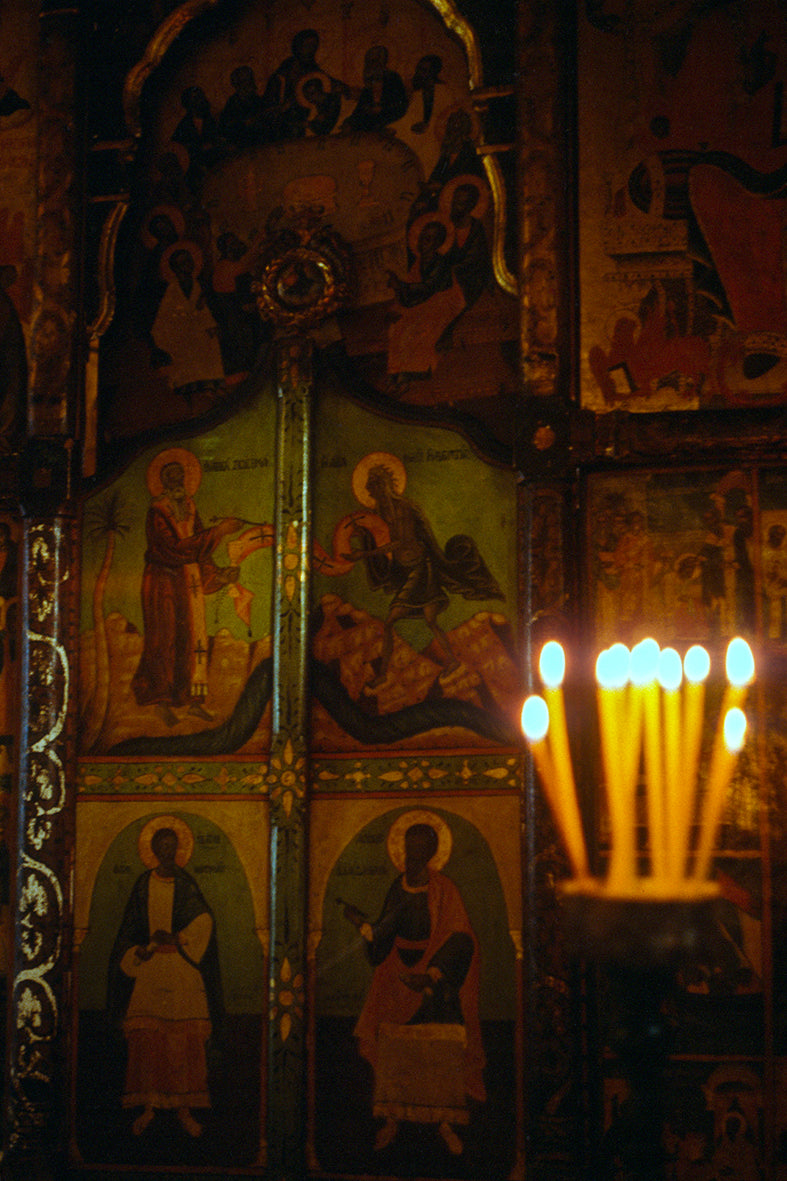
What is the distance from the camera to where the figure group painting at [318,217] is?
21.5 feet

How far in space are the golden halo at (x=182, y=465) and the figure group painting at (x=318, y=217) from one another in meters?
0.24

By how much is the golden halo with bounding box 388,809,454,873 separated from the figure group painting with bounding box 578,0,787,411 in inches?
90.9

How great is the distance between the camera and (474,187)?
21.5 ft

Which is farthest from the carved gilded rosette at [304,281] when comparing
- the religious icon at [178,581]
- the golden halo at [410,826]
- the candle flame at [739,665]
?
the candle flame at [739,665]

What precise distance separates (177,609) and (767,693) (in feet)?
10.4

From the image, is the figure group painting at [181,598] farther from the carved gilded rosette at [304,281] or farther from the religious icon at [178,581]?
the carved gilded rosette at [304,281]

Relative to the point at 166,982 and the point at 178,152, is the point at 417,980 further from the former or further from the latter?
the point at 178,152

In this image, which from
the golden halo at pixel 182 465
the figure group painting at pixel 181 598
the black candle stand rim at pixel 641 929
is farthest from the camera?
the golden halo at pixel 182 465

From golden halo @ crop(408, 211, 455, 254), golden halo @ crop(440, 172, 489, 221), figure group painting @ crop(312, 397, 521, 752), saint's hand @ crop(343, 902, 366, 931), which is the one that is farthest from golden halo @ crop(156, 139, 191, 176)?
saint's hand @ crop(343, 902, 366, 931)

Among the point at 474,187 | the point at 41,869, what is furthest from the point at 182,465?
the point at 41,869

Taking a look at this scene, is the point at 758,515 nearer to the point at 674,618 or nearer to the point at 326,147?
the point at 674,618

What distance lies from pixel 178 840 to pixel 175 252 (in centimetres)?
339

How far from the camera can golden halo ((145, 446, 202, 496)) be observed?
674 centimetres

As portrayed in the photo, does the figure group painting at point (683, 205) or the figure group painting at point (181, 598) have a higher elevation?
the figure group painting at point (683, 205)
